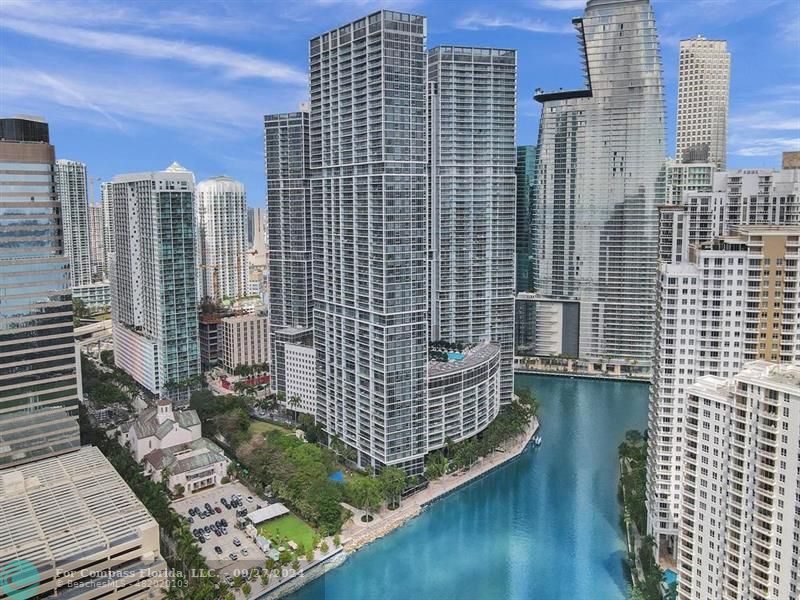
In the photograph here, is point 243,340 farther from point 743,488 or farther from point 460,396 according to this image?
point 743,488

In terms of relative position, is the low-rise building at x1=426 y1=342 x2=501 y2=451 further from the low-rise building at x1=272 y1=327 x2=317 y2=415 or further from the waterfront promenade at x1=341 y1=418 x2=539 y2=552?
the low-rise building at x1=272 y1=327 x2=317 y2=415

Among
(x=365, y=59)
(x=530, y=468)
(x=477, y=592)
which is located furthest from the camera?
(x=530, y=468)

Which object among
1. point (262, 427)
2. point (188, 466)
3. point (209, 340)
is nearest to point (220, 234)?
point (209, 340)

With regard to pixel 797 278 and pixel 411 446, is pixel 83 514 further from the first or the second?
pixel 797 278

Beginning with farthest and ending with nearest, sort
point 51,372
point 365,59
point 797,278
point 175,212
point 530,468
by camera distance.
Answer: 1. point 175,212
2. point 530,468
3. point 365,59
4. point 51,372
5. point 797,278

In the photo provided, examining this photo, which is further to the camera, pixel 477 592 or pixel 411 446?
pixel 411 446

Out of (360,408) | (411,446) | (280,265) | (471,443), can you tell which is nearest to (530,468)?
(471,443)

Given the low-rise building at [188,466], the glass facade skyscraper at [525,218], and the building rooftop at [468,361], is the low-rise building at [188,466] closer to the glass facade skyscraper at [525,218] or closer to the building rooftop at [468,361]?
the building rooftop at [468,361]

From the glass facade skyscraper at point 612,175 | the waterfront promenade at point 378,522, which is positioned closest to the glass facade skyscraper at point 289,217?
the waterfront promenade at point 378,522
